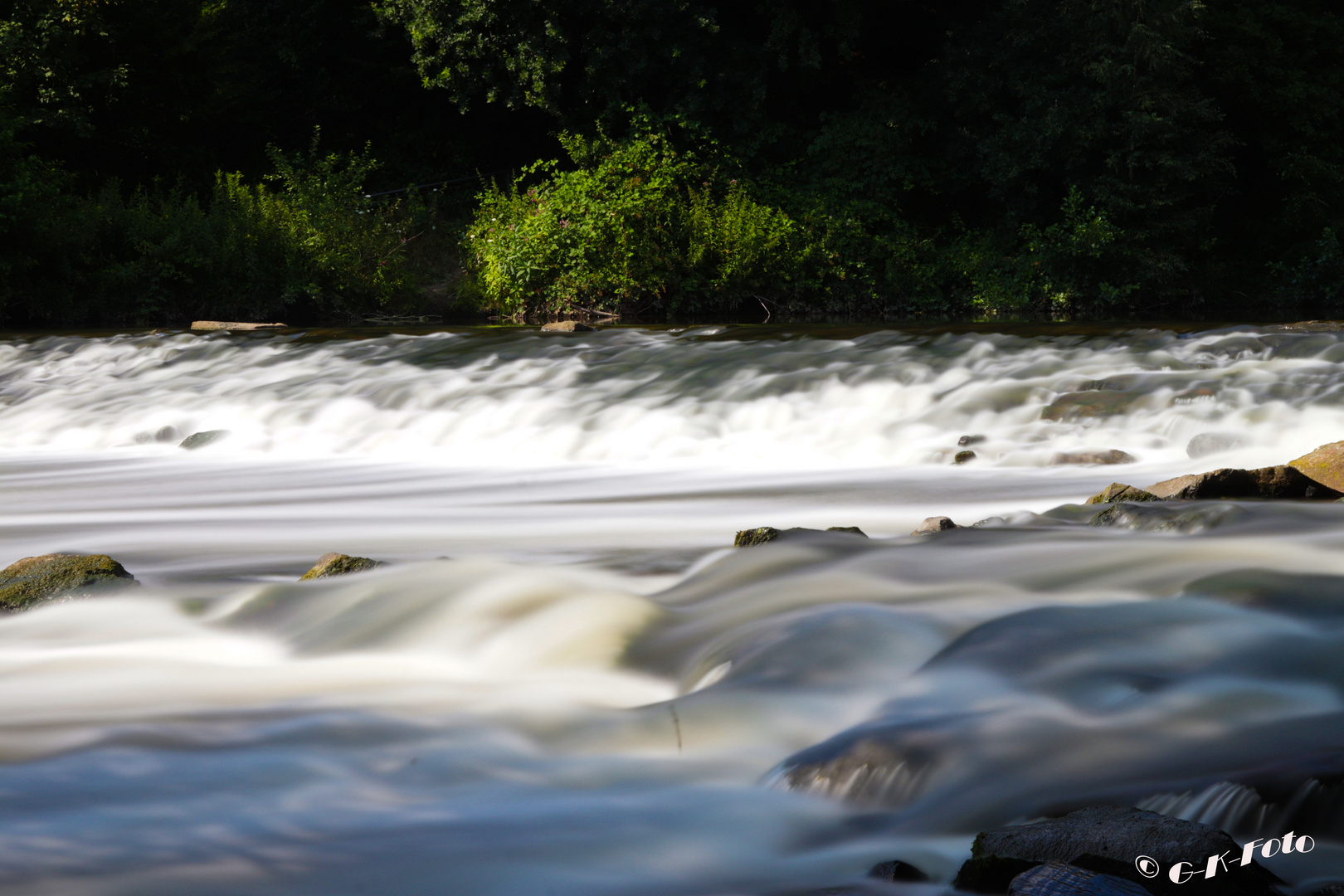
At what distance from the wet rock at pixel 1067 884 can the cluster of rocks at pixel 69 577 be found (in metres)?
2.49

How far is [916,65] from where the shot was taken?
2342cm

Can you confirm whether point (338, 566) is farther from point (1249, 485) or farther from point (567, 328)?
point (567, 328)

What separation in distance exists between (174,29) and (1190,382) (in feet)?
67.5

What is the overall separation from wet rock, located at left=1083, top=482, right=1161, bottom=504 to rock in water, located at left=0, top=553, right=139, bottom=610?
315cm

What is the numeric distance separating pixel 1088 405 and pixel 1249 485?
2376 mm

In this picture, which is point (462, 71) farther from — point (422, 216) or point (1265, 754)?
point (1265, 754)

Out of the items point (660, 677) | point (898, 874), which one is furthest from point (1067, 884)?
point (660, 677)

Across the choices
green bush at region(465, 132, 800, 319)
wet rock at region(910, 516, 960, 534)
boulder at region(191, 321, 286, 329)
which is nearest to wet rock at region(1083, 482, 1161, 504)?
wet rock at region(910, 516, 960, 534)

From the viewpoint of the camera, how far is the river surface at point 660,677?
1.88m

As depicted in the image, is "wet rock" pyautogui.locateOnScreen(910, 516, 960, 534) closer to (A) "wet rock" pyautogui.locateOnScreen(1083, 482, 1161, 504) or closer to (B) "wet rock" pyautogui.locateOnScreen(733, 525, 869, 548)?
(B) "wet rock" pyautogui.locateOnScreen(733, 525, 869, 548)

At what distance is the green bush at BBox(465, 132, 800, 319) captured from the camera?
1731 centimetres

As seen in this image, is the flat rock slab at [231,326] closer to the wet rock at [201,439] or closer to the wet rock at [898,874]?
the wet rock at [201,439]

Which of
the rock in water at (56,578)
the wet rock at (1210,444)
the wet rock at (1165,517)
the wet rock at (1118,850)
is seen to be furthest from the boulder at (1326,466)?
the rock in water at (56,578)

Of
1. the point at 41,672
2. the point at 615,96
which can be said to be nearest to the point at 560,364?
the point at 41,672
